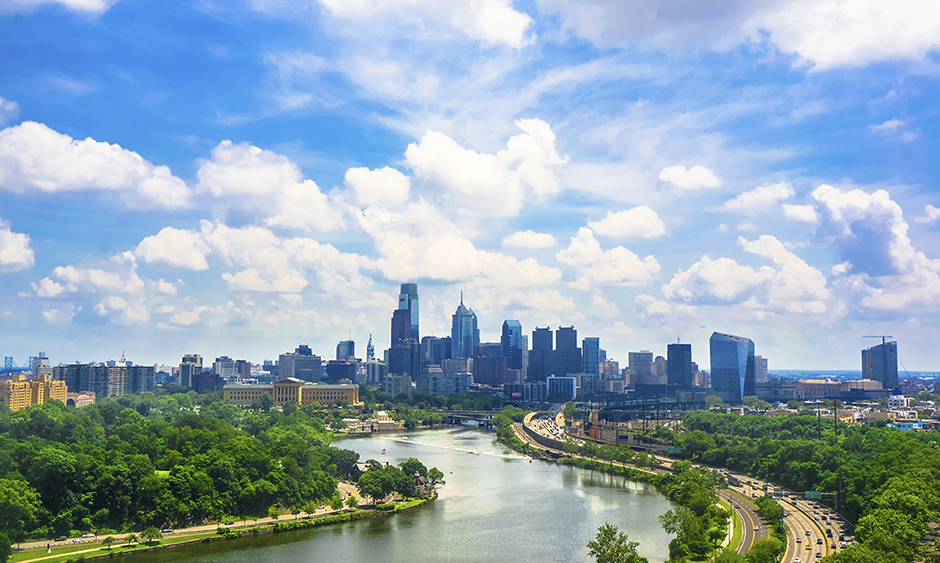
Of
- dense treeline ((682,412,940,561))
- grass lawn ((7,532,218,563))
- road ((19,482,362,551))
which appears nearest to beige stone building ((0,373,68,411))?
road ((19,482,362,551))

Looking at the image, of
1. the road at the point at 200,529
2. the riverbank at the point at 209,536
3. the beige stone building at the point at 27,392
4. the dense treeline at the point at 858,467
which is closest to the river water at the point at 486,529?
the riverbank at the point at 209,536

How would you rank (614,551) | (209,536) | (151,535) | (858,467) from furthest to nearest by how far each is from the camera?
(858,467), (209,536), (151,535), (614,551)

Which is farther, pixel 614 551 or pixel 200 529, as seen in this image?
pixel 200 529

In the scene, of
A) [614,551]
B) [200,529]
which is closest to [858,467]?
[614,551]

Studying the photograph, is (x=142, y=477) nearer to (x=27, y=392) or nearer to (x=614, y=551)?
(x=614, y=551)

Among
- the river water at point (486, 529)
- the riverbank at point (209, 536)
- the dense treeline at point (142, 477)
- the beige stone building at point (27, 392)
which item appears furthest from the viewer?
the beige stone building at point (27, 392)

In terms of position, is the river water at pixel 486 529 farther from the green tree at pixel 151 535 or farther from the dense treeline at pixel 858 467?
the dense treeline at pixel 858 467

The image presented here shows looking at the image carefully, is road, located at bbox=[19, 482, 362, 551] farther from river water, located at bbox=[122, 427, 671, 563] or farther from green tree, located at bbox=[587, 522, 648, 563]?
green tree, located at bbox=[587, 522, 648, 563]

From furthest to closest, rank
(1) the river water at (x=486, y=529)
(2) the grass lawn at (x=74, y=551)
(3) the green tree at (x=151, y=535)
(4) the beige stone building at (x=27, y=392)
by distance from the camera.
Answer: (4) the beige stone building at (x=27, y=392) < (3) the green tree at (x=151, y=535) < (1) the river water at (x=486, y=529) < (2) the grass lawn at (x=74, y=551)
